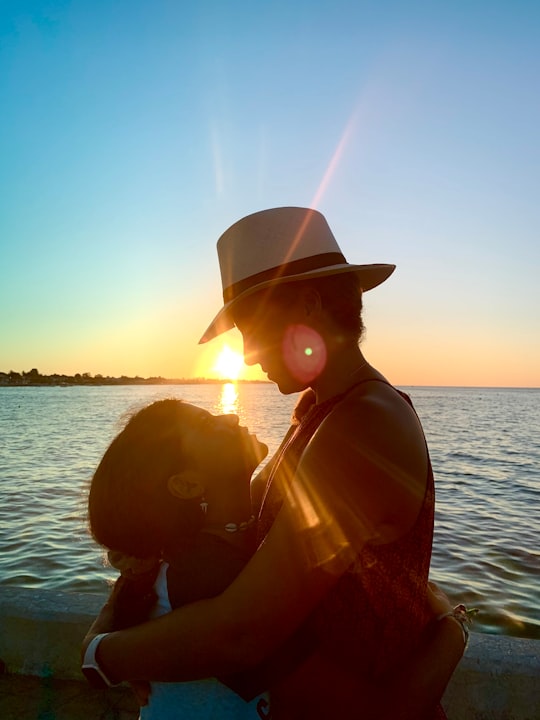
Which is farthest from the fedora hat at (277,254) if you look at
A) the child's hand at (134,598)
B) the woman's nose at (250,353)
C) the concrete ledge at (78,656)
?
the concrete ledge at (78,656)

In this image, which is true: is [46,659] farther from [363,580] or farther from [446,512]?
[446,512]

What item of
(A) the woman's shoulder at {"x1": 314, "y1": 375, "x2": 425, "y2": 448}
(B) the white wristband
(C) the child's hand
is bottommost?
(B) the white wristband

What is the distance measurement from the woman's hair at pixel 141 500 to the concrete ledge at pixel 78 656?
2.37 metres

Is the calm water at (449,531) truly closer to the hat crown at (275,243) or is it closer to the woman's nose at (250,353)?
the woman's nose at (250,353)

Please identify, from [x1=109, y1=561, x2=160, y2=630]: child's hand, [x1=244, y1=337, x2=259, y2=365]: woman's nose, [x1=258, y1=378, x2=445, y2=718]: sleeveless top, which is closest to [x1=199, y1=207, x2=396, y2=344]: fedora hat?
[x1=244, y1=337, x2=259, y2=365]: woman's nose

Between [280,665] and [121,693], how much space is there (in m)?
2.80

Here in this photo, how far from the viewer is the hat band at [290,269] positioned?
199 centimetres

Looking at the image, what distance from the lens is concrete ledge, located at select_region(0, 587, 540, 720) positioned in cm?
338

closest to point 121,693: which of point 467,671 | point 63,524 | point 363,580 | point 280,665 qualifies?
point 467,671

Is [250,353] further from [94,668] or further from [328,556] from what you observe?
[94,668]

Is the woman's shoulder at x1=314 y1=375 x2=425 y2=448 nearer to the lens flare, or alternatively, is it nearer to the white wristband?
the lens flare

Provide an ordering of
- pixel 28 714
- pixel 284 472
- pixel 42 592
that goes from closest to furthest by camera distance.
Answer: pixel 284 472 < pixel 28 714 < pixel 42 592

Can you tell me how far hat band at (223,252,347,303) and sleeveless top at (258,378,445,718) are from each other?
798mm

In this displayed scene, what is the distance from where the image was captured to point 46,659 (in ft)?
13.0
